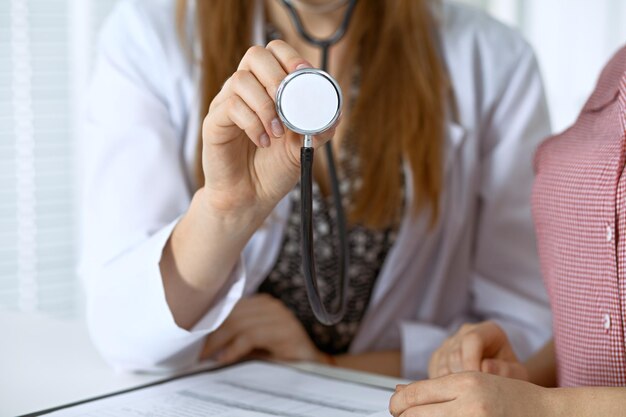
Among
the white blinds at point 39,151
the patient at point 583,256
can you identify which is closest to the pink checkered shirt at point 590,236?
the patient at point 583,256

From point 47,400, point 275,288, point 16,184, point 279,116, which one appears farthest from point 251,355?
point 16,184

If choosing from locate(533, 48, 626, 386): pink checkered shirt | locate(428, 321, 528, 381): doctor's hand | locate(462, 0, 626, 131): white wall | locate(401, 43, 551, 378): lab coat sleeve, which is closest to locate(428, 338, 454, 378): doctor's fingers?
locate(428, 321, 528, 381): doctor's hand

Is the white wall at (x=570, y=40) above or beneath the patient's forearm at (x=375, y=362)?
above

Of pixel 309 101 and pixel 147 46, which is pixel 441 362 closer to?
pixel 309 101

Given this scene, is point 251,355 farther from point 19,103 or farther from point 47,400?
point 19,103

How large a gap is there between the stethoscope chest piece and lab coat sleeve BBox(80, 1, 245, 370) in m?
0.30

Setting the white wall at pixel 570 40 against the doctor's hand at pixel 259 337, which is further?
the white wall at pixel 570 40

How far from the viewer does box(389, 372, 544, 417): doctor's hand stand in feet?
2.20

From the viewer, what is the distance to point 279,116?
0.77 metres

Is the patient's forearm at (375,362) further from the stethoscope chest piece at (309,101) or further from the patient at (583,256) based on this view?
the stethoscope chest piece at (309,101)

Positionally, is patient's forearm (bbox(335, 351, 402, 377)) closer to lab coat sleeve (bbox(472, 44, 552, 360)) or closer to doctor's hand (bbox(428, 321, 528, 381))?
lab coat sleeve (bbox(472, 44, 552, 360))

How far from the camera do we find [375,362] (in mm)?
1286

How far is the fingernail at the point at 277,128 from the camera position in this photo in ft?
2.61

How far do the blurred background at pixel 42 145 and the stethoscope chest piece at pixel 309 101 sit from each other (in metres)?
1.97
